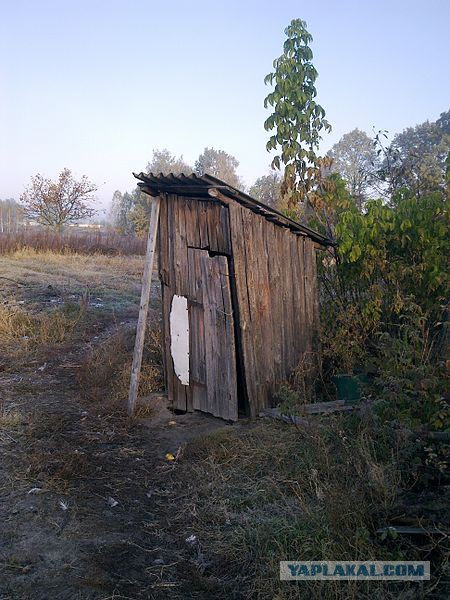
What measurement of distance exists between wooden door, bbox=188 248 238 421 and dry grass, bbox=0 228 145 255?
1662cm

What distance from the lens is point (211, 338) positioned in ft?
20.4

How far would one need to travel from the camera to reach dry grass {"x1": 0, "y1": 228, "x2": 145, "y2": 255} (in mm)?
22016

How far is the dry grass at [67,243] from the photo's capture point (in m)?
22.0

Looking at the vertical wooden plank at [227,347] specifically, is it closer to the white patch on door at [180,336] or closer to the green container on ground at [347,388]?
the white patch on door at [180,336]

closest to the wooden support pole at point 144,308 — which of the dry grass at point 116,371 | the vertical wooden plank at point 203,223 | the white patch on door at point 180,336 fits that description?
the dry grass at point 116,371

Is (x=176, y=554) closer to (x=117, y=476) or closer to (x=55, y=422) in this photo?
(x=117, y=476)

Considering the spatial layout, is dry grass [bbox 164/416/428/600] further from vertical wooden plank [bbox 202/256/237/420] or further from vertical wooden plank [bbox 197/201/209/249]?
vertical wooden plank [bbox 197/201/209/249]

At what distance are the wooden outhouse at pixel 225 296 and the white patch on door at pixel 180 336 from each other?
12mm

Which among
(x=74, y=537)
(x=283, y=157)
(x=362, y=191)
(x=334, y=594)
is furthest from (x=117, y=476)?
(x=362, y=191)

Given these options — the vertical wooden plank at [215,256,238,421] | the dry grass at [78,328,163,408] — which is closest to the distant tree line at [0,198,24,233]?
the dry grass at [78,328,163,408]

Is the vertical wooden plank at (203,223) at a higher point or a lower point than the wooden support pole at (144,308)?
higher

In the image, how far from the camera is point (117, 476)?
15.9ft

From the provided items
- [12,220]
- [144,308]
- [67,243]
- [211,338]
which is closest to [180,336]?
[211,338]

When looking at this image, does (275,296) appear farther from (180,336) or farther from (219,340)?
(180,336)
